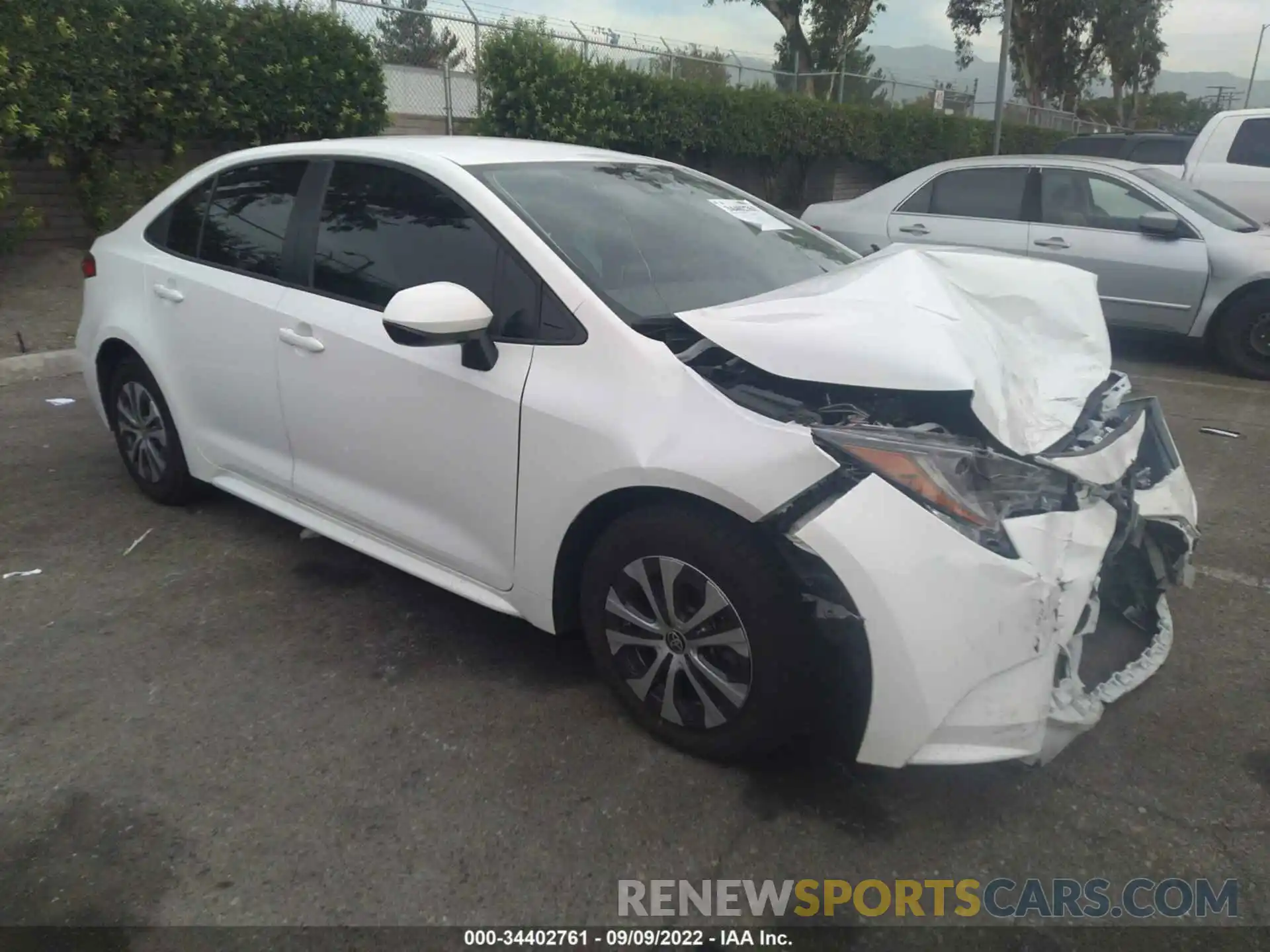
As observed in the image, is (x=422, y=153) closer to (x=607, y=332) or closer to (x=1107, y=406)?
(x=607, y=332)

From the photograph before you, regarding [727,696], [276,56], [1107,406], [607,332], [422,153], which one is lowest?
[727,696]

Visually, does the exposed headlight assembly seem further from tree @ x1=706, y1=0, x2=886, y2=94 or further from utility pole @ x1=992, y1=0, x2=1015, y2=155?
tree @ x1=706, y1=0, x2=886, y2=94

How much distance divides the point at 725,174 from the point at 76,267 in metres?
10.7

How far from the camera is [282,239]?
3594 millimetres

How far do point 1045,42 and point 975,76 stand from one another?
4141 mm

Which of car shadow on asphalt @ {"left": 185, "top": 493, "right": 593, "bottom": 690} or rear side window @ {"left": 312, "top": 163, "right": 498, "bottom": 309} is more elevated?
rear side window @ {"left": 312, "top": 163, "right": 498, "bottom": 309}

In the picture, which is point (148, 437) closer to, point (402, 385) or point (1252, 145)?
point (402, 385)

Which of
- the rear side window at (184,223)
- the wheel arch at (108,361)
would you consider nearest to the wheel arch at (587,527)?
the rear side window at (184,223)

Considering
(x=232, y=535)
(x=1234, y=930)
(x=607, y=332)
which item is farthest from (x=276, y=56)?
(x=1234, y=930)

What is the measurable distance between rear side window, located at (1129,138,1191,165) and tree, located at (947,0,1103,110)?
2698 centimetres

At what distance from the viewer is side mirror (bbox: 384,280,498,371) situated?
8.69ft

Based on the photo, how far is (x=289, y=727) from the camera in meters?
2.83

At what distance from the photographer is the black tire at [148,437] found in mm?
4160

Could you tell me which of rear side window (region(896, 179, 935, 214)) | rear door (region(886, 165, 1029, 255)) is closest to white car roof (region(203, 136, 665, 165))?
rear door (region(886, 165, 1029, 255))
